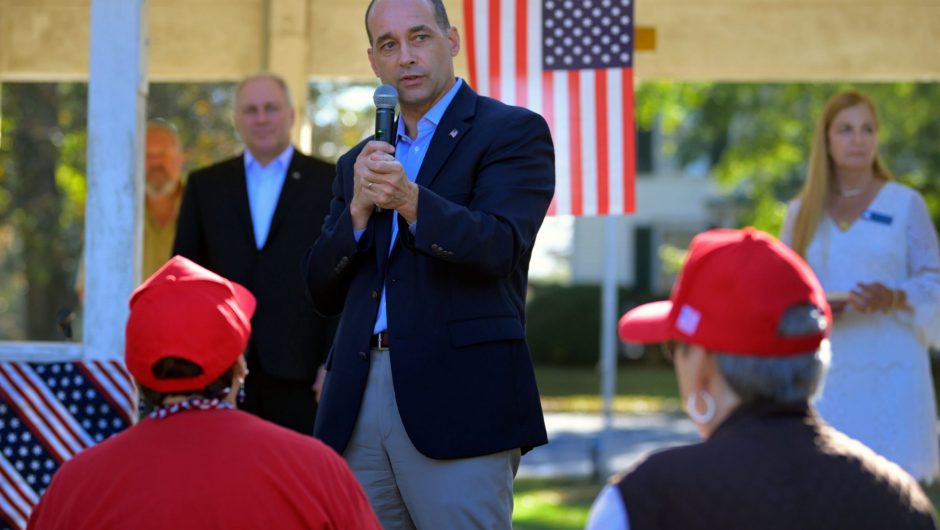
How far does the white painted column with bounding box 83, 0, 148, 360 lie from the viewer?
5785 millimetres

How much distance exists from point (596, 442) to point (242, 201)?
7.56m

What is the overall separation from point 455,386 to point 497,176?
61cm

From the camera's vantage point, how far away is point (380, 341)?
4.25 metres

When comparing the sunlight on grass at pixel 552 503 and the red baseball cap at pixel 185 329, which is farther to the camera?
the sunlight on grass at pixel 552 503

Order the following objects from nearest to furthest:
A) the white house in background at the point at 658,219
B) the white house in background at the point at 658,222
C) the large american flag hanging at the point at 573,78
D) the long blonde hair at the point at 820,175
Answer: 1. the long blonde hair at the point at 820,175
2. the large american flag hanging at the point at 573,78
3. the white house in background at the point at 658,219
4. the white house in background at the point at 658,222

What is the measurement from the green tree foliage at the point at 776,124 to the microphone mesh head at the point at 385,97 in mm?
17450

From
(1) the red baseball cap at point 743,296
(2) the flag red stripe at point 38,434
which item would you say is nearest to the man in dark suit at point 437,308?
(1) the red baseball cap at point 743,296

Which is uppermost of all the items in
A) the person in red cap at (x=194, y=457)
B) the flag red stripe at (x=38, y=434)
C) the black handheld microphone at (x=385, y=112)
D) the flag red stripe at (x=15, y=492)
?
the black handheld microphone at (x=385, y=112)

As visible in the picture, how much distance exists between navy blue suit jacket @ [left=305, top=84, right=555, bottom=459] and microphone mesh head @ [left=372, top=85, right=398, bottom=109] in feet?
0.85

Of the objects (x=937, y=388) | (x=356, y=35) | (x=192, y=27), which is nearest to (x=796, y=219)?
(x=356, y=35)

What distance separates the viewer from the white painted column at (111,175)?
19.0 feet

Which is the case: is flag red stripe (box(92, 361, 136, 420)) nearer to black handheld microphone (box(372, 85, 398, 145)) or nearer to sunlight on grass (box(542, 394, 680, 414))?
black handheld microphone (box(372, 85, 398, 145))

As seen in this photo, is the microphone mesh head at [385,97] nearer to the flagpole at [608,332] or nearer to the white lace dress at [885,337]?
the white lace dress at [885,337]

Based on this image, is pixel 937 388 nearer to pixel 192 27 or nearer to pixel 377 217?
pixel 192 27
